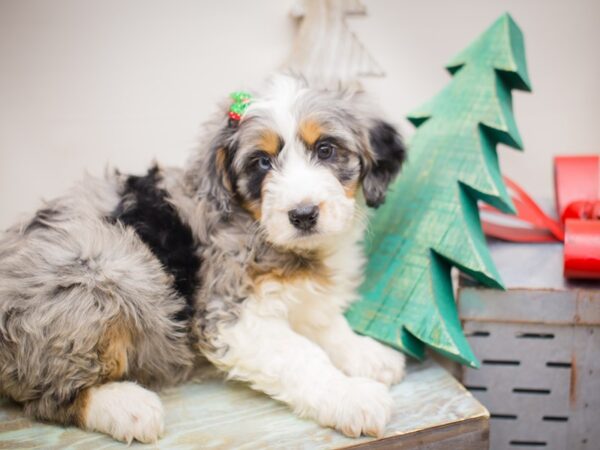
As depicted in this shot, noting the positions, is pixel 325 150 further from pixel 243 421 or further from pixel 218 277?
pixel 243 421

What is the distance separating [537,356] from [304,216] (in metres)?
1.09

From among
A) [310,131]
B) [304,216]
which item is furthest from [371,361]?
[310,131]

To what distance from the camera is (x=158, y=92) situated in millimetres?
2912

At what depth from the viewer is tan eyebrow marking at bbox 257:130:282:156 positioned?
6.46 ft

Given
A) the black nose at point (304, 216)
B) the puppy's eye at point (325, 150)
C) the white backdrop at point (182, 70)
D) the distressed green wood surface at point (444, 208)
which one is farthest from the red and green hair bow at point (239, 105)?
the distressed green wood surface at point (444, 208)

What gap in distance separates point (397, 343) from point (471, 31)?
192 cm

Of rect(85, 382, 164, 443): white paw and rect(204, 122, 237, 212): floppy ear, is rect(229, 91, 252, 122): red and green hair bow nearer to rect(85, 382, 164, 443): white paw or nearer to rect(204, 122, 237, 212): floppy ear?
rect(204, 122, 237, 212): floppy ear

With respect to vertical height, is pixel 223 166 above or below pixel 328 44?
below

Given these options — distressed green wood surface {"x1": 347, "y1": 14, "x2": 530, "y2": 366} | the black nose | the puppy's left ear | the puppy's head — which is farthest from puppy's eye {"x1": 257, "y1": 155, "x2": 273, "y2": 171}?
distressed green wood surface {"x1": 347, "y1": 14, "x2": 530, "y2": 366}

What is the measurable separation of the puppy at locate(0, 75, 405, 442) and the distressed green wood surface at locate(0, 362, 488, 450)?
43 mm

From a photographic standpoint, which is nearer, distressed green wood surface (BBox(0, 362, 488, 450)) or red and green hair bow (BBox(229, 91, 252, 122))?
distressed green wood surface (BBox(0, 362, 488, 450))

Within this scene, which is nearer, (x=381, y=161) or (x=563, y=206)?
(x=381, y=161)

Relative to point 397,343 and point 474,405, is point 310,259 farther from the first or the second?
point 474,405

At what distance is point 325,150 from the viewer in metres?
2.03
